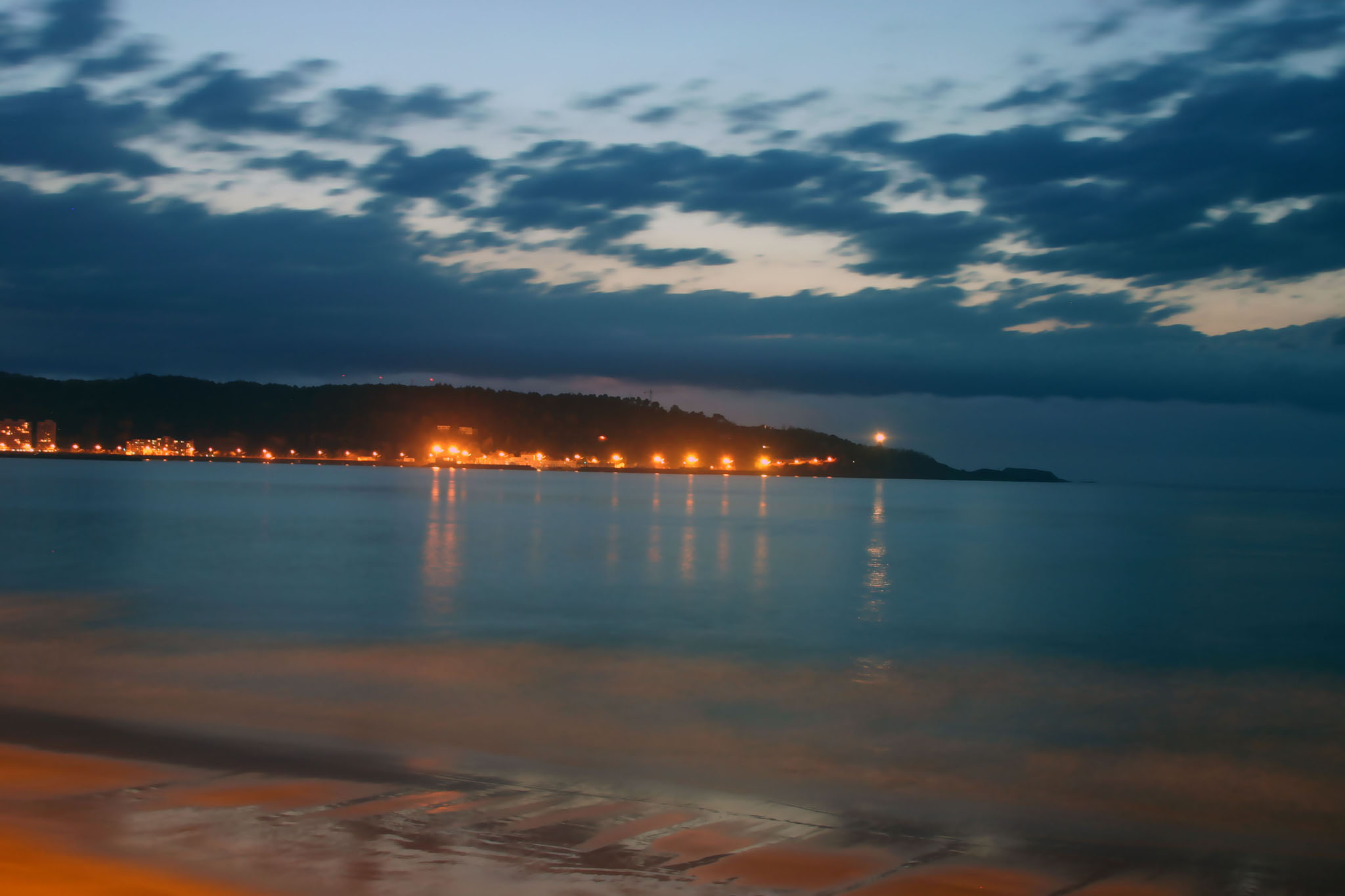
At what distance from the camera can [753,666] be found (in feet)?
46.5

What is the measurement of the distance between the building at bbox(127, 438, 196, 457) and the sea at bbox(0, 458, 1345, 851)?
173 metres

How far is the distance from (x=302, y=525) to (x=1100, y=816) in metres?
39.3

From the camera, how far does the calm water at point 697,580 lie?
17312 mm

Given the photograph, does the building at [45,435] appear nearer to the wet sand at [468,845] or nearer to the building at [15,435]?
the building at [15,435]

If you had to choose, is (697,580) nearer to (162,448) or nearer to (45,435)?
(162,448)

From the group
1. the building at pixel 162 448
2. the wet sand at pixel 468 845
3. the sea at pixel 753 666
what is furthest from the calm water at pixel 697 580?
the building at pixel 162 448

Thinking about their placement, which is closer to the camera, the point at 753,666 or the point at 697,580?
the point at 753,666

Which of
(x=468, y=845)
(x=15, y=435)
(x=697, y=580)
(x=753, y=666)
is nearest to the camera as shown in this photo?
(x=468, y=845)

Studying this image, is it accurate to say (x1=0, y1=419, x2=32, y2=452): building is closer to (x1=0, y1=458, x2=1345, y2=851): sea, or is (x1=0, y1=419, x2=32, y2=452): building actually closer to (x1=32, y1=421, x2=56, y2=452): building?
(x1=32, y1=421, x2=56, y2=452): building

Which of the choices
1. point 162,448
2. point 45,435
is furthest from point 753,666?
point 45,435

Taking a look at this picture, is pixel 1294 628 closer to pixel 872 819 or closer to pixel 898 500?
pixel 872 819

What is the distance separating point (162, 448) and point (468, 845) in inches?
8328

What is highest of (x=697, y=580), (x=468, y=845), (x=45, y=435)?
(x=45, y=435)

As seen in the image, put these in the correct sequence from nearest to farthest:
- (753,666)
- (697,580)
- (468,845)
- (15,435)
A: (468,845), (753,666), (697,580), (15,435)
